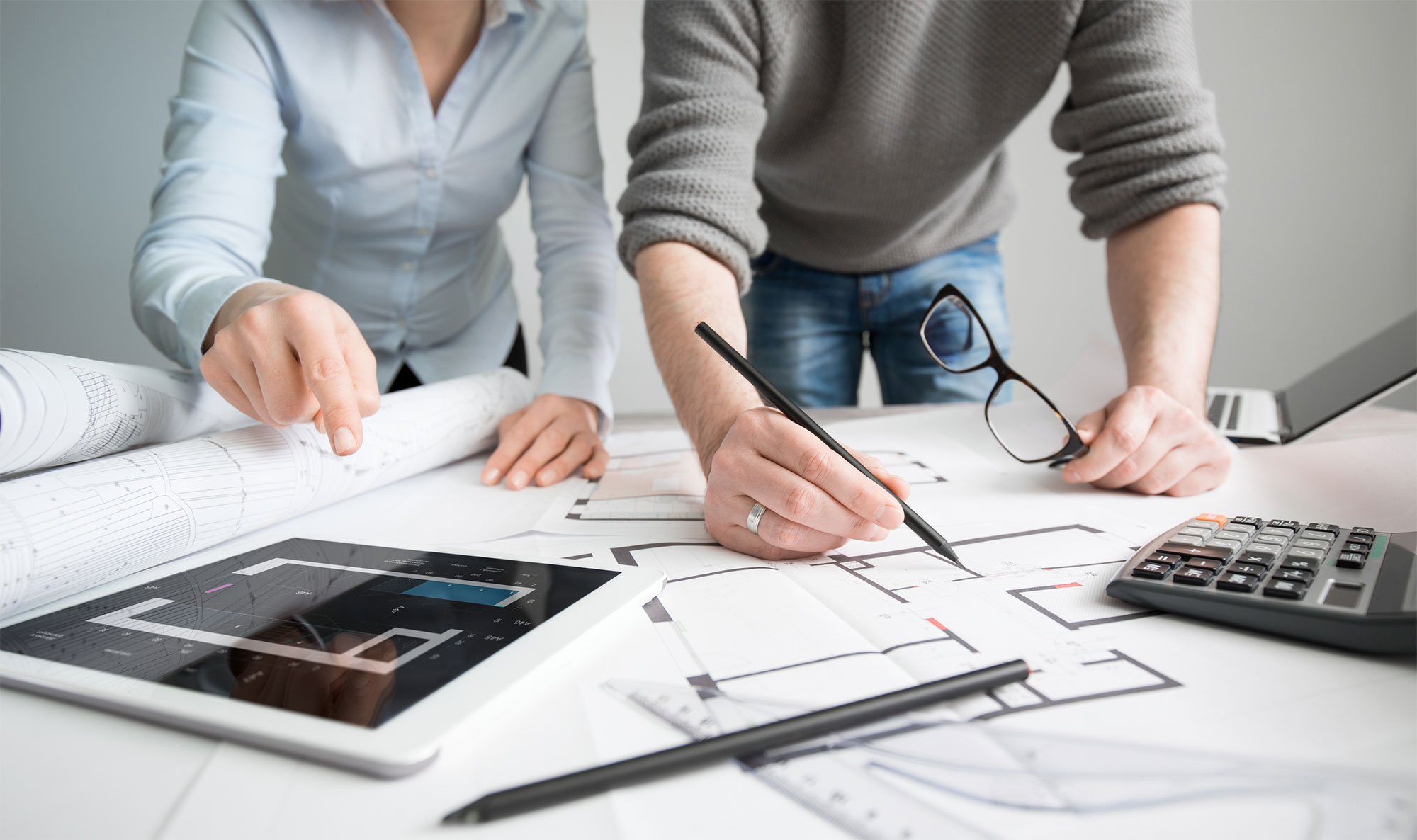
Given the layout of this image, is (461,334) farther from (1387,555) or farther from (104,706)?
(1387,555)

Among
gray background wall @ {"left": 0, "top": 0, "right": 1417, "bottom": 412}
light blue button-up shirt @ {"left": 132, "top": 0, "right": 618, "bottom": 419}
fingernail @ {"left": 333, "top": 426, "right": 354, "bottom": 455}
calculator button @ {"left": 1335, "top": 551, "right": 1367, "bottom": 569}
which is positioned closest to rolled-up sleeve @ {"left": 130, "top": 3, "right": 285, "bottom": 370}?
light blue button-up shirt @ {"left": 132, "top": 0, "right": 618, "bottom": 419}

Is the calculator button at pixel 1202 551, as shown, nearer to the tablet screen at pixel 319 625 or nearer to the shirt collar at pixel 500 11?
the tablet screen at pixel 319 625

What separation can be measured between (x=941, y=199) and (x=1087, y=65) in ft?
0.89

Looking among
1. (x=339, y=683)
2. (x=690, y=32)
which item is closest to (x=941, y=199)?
(x=690, y=32)

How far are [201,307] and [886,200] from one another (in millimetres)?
904

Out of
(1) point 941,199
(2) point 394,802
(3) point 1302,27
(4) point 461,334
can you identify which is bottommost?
(4) point 461,334

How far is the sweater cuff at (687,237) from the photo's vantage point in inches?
31.3

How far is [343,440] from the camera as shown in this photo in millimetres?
542

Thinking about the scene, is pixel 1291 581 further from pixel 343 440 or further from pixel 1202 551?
pixel 343 440

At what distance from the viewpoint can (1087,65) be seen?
0.97 meters

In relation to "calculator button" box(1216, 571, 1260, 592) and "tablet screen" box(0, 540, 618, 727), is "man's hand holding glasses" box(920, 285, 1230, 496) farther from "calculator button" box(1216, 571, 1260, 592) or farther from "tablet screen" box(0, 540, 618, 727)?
"tablet screen" box(0, 540, 618, 727)

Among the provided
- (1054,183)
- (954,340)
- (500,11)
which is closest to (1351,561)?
(954,340)

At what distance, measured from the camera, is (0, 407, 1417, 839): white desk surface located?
0.88ft

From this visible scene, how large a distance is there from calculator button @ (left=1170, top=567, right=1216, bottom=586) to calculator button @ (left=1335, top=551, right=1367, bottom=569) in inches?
2.8
